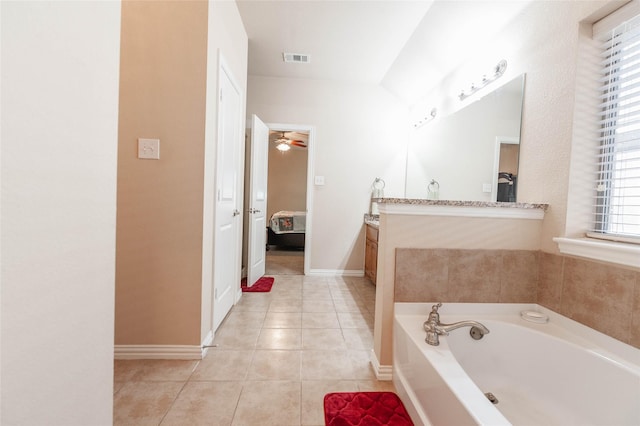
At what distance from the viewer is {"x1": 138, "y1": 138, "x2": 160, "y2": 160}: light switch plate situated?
1733 millimetres

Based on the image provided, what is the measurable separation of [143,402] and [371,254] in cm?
249

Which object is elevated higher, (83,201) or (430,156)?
(430,156)

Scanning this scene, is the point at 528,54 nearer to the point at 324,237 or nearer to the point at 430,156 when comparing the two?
the point at 430,156

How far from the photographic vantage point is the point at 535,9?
5.81ft

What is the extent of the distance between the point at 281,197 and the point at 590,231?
21.1ft

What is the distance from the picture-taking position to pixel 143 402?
4.68 feet

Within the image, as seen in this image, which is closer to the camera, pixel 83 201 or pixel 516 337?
pixel 83 201

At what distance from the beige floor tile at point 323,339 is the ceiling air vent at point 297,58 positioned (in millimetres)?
2838

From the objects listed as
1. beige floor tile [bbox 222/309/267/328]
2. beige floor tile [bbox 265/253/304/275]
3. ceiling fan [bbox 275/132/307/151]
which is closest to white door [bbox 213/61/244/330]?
beige floor tile [bbox 222/309/267/328]

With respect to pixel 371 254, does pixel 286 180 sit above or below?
above

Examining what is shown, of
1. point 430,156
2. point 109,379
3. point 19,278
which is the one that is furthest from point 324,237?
point 19,278

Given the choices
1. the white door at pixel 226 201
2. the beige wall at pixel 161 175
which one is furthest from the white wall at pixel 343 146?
the beige wall at pixel 161 175

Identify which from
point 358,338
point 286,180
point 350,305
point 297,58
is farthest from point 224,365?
point 286,180

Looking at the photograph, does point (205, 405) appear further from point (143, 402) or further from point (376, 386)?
point (376, 386)
